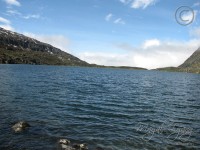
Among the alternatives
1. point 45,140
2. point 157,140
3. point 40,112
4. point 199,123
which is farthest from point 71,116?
point 199,123

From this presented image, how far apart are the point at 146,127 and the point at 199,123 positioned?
923 centimetres

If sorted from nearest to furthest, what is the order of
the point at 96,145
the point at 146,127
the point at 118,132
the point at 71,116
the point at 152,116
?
the point at 96,145
the point at 118,132
the point at 146,127
the point at 71,116
the point at 152,116

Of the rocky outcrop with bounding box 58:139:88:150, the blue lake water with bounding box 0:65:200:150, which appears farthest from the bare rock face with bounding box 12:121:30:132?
the rocky outcrop with bounding box 58:139:88:150

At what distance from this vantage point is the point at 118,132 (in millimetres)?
29062

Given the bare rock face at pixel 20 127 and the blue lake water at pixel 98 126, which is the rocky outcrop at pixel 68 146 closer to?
the blue lake water at pixel 98 126

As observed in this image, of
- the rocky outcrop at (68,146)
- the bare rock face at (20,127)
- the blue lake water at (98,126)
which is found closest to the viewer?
the rocky outcrop at (68,146)

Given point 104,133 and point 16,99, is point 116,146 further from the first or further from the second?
point 16,99

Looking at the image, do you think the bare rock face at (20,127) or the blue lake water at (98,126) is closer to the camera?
the blue lake water at (98,126)

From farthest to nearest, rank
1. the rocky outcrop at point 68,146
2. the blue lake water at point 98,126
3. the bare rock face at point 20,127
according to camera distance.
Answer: the bare rock face at point 20,127, the blue lake water at point 98,126, the rocky outcrop at point 68,146

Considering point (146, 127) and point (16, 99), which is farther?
point (16, 99)

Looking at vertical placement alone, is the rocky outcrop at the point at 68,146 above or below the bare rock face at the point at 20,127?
below

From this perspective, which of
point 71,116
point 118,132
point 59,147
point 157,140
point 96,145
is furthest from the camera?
point 71,116

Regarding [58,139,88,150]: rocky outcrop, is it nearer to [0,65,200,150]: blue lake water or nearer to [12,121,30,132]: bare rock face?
[0,65,200,150]: blue lake water

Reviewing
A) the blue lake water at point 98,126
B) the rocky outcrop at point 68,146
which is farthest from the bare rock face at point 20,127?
the rocky outcrop at point 68,146
